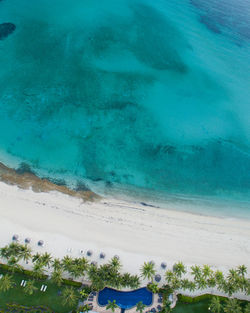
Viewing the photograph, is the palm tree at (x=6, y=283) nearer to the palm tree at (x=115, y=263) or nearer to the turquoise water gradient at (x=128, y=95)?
the palm tree at (x=115, y=263)

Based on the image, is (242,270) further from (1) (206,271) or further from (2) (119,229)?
(2) (119,229)

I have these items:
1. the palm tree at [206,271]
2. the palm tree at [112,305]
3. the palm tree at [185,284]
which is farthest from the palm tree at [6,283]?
the palm tree at [206,271]

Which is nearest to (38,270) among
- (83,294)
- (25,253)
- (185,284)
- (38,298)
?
(25,253)

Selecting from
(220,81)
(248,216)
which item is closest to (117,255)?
(248,216)

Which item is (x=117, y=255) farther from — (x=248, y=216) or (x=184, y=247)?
(x=248, y=216)

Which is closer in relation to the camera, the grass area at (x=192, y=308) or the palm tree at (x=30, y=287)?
the palm tree at (x=30, y=287)

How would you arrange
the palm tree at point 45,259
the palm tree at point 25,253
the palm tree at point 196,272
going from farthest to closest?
the palm tree at point 196,272 < the palm tree at point 25,253 < the palm tree at point 45,259

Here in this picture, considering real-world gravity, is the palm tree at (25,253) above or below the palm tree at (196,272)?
below
